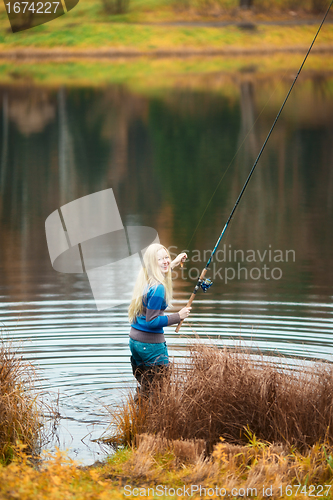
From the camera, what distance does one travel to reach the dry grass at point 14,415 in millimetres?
5363

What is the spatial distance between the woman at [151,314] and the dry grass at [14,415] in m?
0.89

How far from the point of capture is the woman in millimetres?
5734

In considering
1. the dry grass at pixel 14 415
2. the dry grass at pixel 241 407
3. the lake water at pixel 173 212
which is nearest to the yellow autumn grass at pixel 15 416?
the dry grass at pixel 14 415

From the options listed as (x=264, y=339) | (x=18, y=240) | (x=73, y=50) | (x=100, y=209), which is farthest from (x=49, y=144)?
(x=264, y=339)

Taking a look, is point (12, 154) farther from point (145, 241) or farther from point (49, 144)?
point (145, 241)

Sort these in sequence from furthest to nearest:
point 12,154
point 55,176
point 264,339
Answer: point 12,154 < point 55,176 < point 264,339

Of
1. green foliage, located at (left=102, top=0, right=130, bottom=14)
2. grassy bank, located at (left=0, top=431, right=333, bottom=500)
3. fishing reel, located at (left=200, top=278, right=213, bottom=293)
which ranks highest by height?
green foliage, located at (left=102, top=0, right=130, bottom=14)

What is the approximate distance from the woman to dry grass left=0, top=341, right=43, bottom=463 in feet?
2.90

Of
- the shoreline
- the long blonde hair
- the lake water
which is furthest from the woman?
the shoreline

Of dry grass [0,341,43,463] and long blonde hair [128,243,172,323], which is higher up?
long blonde hair [128,243,172,323]

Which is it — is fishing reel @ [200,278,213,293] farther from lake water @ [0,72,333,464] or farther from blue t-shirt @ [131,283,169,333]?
blue t-shirt @ [131,283,169,333]

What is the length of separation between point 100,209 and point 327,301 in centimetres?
2066

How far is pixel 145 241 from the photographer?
19.9 metres

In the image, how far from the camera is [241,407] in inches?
214
